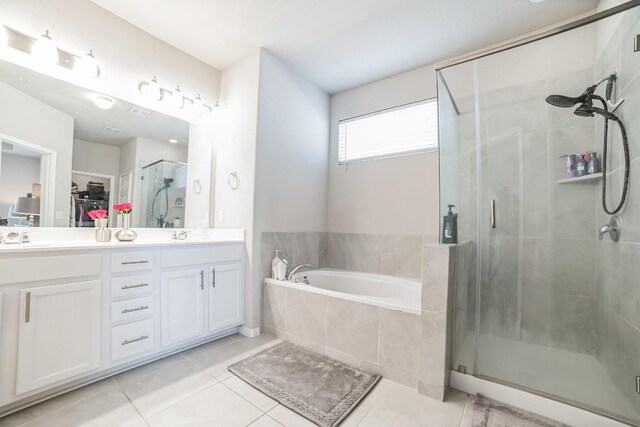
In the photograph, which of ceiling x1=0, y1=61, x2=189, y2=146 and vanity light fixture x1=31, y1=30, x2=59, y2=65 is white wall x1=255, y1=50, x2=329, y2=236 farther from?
vanity light fixture x1=31, y1=30, x2=59, y2=65

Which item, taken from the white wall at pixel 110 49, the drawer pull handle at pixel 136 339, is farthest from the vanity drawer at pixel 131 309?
the white wall at pixel 110 49

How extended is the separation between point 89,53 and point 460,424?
130 inches

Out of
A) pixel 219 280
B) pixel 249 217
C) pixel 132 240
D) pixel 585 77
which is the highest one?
pixel 585 77

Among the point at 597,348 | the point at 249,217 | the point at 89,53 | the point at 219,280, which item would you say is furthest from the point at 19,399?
the point at 597,348

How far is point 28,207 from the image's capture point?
1740 millimetres

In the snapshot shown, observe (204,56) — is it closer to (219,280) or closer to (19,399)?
(219,280)

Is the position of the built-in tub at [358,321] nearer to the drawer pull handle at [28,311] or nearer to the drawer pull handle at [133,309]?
the drawer pull handle at [133,309]

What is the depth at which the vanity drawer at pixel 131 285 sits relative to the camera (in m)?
1.72

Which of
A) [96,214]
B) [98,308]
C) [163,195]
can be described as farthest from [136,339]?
[163,195]

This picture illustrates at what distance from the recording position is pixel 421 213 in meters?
2.64

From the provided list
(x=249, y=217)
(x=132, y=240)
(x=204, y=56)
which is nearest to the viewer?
(x=132, y=240)

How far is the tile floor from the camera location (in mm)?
1364

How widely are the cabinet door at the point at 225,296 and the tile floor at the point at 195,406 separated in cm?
46

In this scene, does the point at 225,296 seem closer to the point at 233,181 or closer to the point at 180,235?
the point at 180,235
